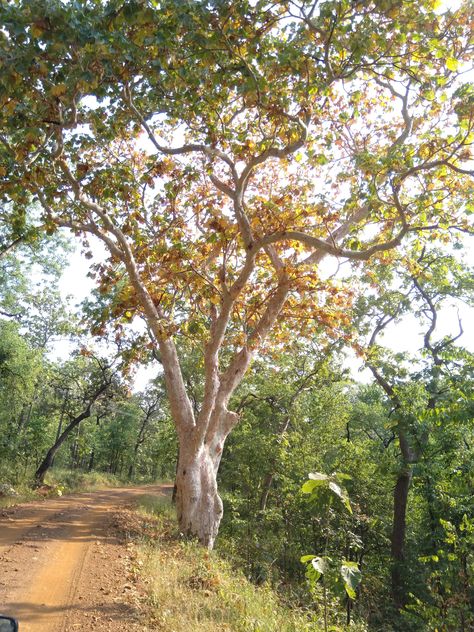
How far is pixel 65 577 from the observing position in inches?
264

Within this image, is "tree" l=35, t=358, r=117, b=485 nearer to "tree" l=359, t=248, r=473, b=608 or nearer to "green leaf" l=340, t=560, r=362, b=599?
"tree" l=359, t=248, r=473, b=608

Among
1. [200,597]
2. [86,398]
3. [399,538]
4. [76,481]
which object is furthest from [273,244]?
[76,481]

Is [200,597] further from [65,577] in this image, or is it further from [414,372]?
[414,372]

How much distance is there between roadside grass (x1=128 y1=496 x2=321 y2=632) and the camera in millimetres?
5156

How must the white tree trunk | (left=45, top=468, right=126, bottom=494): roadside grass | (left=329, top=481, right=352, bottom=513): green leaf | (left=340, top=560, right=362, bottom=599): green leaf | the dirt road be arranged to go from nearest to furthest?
(left=340, top=560, right=362, bottom=599): green leaf < (left=329, top=481, right=352, bottom=513): green leaf < the dirt road < the white tree trunk < (left=45, top=468, right=126, bottom=494): roadside grass

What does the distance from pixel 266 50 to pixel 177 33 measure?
137cm

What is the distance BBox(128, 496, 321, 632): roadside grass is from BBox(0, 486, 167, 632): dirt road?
0.28 metres

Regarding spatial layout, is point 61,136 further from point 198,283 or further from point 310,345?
point 310,345

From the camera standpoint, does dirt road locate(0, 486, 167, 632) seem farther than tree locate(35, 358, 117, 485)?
No

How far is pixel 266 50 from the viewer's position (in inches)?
268

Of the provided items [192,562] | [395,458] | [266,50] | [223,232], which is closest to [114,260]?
[223,232]

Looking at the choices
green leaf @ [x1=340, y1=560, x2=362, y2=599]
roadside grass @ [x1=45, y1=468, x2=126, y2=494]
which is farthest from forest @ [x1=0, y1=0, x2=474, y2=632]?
roadside grass @ [x1=45, y1=468, x2=126, y2=494]

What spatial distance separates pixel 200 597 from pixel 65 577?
7.18 feet

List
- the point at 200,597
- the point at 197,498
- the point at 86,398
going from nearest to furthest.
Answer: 1. the point at 200,597
2. the point at 197,498
3. the point at 86,398
